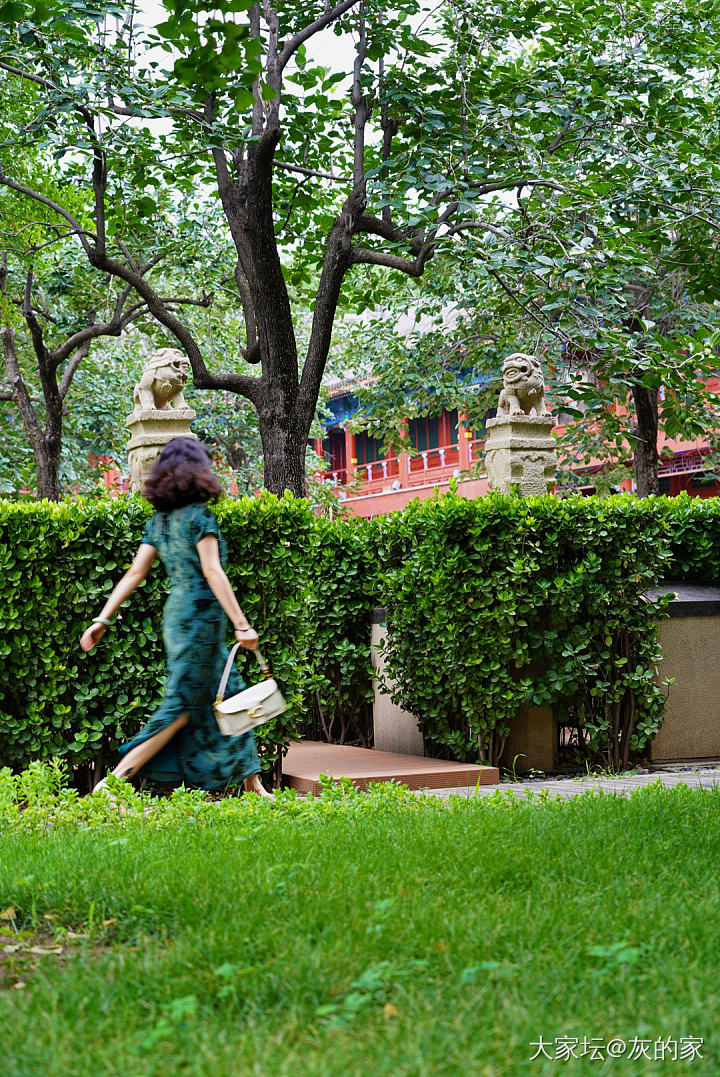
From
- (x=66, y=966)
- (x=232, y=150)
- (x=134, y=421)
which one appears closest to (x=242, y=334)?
(x=232, y=150)

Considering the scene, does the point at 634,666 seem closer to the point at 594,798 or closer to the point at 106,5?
the point at 594,798

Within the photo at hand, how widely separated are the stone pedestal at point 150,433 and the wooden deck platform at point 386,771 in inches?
118

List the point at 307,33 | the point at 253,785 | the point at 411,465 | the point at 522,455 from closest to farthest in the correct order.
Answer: the point at 253,785
the point at 522,455
the point at 307,33
the point at 411,465

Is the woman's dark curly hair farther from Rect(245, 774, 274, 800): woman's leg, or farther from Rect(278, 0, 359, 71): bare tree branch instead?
Rect(278, 0, 359, 71): bare tree branch

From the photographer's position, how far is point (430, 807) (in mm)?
6230

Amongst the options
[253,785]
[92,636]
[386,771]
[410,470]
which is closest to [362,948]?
[92,636]

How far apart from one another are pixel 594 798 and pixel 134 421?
5992 millimetres

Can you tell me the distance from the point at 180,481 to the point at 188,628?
2.63ft

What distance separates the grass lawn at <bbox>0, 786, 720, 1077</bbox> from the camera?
9.20 ft

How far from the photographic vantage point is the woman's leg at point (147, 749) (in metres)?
6.24

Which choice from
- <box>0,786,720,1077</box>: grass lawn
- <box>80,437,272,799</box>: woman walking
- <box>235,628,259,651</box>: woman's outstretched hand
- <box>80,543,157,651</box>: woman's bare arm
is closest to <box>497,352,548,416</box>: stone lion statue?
<box>80,437,272,799</box>: woman walking

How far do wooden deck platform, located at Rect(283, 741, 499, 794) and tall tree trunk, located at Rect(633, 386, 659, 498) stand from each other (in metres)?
10.8

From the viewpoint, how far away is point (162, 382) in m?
10.5

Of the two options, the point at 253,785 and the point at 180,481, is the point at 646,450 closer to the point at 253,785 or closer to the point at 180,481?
the point at 253,785
